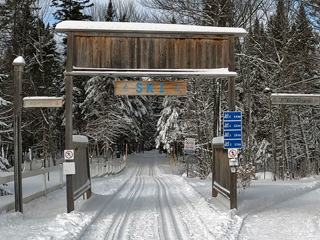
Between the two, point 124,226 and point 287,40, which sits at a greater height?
point 287,40

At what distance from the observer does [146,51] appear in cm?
1008

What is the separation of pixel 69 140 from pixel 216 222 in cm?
418

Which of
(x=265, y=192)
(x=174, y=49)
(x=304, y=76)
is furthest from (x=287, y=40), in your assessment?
(x=174, y=49)

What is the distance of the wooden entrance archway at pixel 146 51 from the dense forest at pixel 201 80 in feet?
6.15

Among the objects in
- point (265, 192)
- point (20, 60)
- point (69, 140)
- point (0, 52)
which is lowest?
point (265, 192)

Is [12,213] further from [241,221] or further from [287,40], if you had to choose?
[287,40]

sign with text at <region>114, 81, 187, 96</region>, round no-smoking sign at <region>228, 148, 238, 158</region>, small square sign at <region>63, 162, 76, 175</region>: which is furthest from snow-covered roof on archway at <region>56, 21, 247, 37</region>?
small square sign at <region>63, 162, 76, 175</region>

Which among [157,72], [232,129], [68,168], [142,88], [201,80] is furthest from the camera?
[201,80]

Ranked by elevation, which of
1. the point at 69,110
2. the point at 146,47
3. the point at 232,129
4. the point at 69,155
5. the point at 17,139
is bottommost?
the point at 69,155

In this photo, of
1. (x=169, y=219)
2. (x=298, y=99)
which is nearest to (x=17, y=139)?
(x=169, y=219)

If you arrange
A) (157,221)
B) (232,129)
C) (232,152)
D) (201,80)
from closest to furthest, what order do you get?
(157,221)
(232,152)
(232,129)
(201,80)

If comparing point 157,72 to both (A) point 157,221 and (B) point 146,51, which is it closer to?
(B) point 146,51

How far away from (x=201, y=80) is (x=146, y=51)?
17007 mm

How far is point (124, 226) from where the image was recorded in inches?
319
